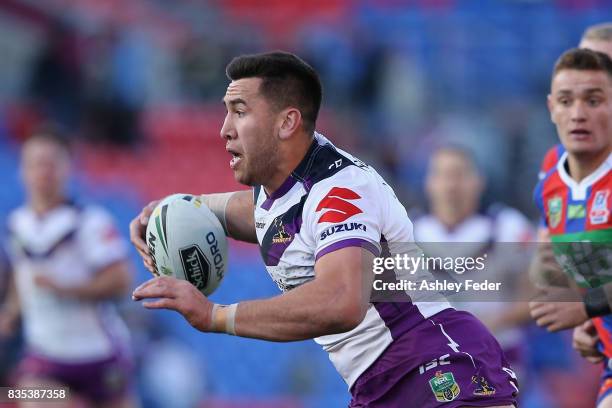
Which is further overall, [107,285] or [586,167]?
[107,285]

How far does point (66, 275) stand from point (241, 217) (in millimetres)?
3918

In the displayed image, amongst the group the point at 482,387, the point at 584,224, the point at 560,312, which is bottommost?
the point at 482,387

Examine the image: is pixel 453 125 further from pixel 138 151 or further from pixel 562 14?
pixel 138 151

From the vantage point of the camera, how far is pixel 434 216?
887cm

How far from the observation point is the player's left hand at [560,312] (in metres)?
5.16

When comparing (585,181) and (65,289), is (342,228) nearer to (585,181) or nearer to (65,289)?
(585,181)

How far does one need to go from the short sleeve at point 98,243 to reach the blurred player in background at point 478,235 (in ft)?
8.34

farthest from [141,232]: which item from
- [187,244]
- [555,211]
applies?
[555,211]

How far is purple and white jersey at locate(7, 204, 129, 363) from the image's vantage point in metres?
8.59

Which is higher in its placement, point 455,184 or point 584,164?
A: point 455,184

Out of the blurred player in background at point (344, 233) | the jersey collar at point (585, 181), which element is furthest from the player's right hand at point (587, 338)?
the blurred player in background at point (344, 233)

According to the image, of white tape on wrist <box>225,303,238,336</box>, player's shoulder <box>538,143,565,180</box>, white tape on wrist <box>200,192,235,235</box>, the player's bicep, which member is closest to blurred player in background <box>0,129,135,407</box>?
white tape on wrist <box>200,192,235,235</box>

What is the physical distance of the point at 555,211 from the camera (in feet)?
19.3

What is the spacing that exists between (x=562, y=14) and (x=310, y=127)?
1148 centimetres
